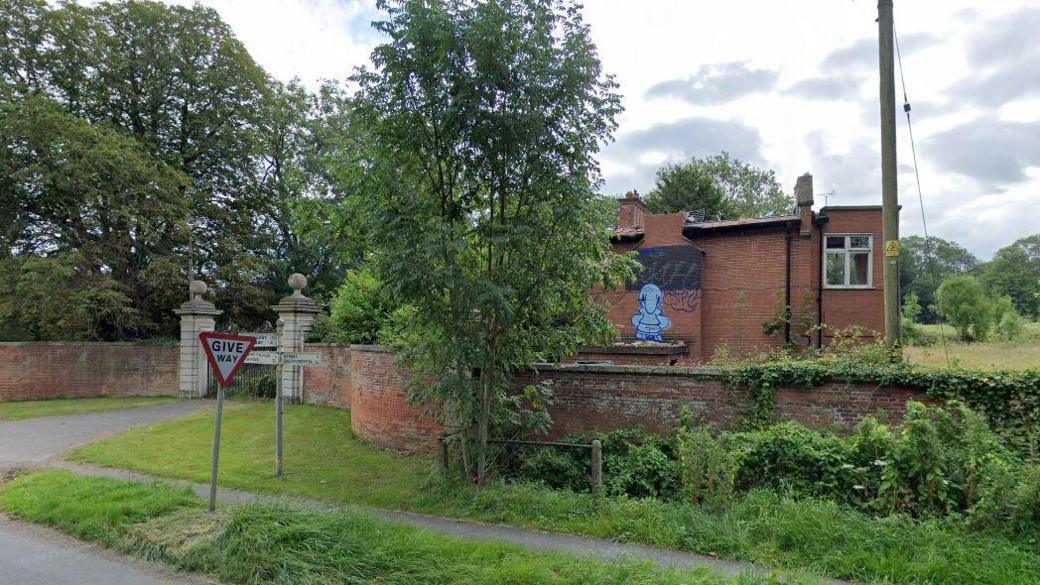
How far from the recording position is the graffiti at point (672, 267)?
57.3ft

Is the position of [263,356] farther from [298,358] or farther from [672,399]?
[672,399]

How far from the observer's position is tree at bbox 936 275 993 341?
1097 inches

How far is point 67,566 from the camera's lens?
542 centimetres

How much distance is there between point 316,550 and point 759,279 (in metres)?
14.9

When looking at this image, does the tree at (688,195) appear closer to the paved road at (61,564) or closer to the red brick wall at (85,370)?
the red brick wall at (85,370)

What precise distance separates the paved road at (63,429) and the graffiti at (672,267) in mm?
14502

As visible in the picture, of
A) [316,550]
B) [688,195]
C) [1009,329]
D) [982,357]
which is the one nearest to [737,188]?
[688,195]

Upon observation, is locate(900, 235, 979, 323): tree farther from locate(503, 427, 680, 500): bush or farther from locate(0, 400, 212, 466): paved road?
locate(0, 400, 212, 466): paved road

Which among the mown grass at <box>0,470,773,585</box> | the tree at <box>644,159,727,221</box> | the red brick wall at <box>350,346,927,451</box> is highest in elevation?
the tree at <box>644,159,727,221</box>

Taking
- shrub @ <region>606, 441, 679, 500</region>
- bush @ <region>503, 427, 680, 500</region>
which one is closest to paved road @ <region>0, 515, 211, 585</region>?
bush @ <region>503, 427, 680, 500</region>

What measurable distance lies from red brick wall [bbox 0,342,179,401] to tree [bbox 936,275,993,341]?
34352mm

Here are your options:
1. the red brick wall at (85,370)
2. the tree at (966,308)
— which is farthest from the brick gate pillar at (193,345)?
the tree at (966,308)

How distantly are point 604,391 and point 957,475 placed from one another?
15.2 feet

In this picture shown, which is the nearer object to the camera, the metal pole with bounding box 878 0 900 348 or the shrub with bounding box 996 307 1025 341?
the metal pole with bounding box 878 0 900 348
